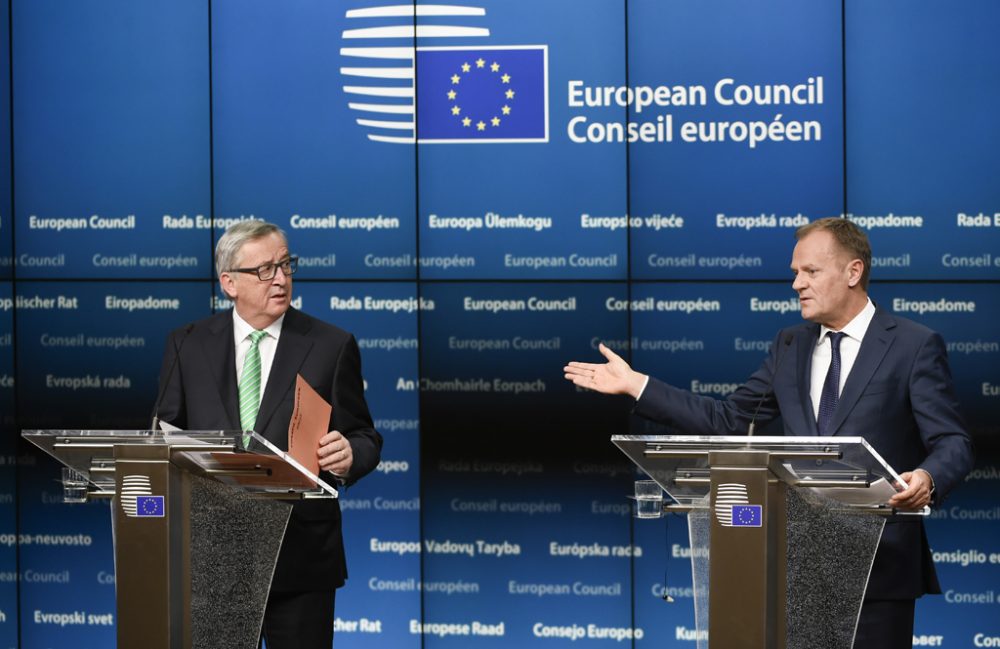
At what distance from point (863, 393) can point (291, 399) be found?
1.67m

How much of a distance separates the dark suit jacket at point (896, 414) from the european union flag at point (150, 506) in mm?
1521

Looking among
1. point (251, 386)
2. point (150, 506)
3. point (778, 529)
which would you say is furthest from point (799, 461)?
point (251, 386)

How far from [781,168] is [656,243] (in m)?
0.64

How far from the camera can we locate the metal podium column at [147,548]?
106 inches

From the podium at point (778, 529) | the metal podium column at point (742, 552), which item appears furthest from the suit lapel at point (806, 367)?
the metal podium column at point (742, 552)

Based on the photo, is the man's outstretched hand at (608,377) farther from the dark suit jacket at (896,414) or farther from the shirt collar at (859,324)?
the shirt collar at (859,324)

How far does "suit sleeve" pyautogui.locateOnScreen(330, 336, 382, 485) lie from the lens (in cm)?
365

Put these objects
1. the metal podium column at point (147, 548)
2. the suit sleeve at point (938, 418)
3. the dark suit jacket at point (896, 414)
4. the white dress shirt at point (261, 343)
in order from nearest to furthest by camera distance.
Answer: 1. the metal podium column at point (147, 548)
2. the suit sleeve at point (938, 418)
3. the dark suit jacket at point (896, 414)
4. the white dress shirt at point (261, 343)

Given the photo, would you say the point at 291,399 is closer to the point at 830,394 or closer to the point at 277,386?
the point at 277,386

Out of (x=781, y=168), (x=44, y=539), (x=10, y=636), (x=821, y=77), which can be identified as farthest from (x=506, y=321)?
(x=10, y=636)

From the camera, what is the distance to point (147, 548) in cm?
270

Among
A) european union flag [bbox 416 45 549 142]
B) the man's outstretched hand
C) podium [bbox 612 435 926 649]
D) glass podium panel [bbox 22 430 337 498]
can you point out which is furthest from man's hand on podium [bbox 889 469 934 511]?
european union flag [bbox 416 45 549 142]

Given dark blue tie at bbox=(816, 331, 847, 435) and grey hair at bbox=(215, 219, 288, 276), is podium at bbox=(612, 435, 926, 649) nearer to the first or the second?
dark blue tie at bbox=(816, 331, 847, 435)

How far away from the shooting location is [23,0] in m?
5.63
